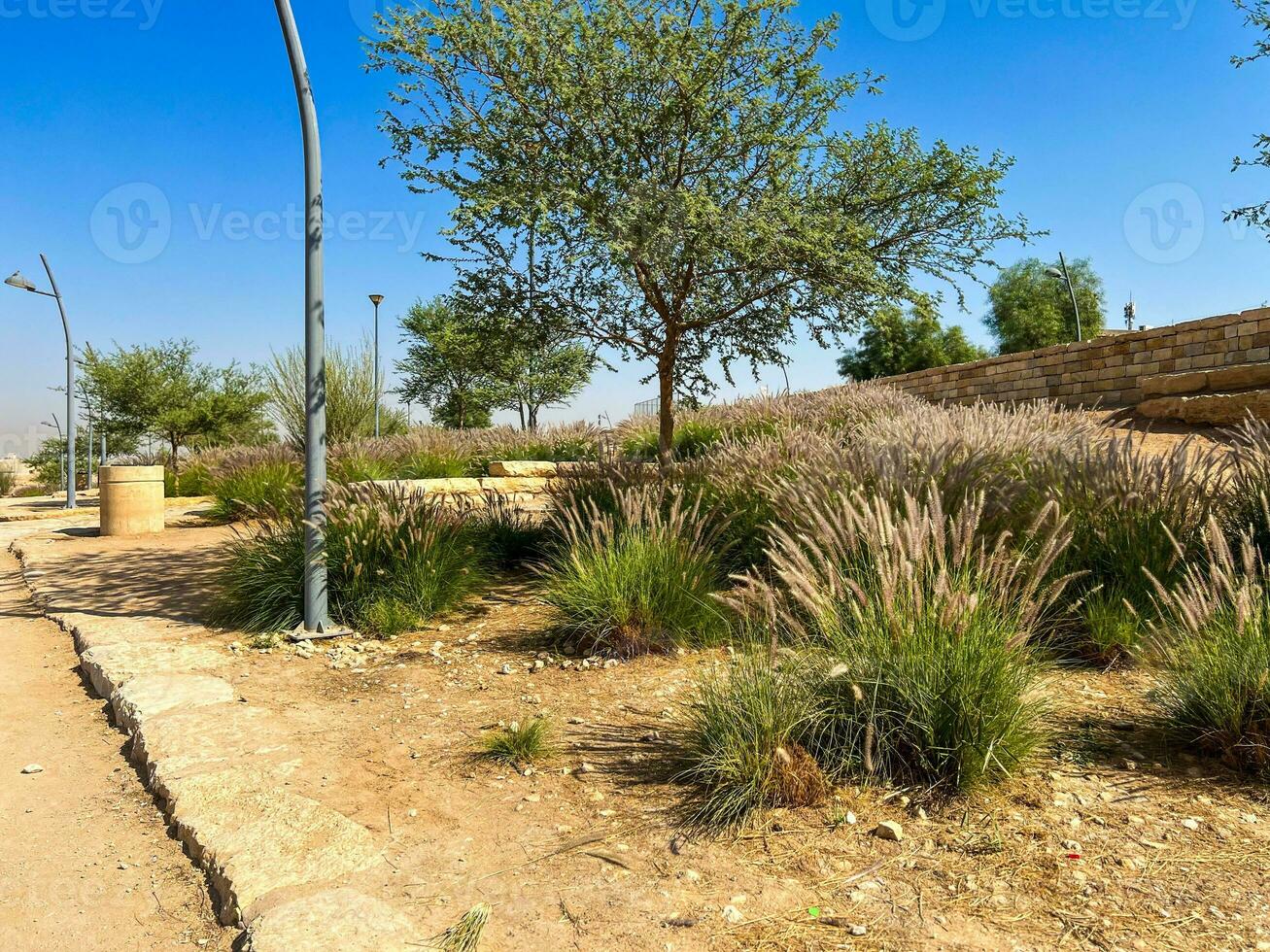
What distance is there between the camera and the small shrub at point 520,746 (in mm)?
3385

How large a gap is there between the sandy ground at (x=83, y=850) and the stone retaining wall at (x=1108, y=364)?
1131 centimetres

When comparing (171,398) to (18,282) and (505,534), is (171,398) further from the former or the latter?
(505,534)

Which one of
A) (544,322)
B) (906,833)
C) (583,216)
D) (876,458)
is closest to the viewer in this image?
(906,833)

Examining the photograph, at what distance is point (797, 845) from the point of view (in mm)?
2627

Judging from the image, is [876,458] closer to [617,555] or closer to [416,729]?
[617,555]

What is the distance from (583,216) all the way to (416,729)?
179 inches

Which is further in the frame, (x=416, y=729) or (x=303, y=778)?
(x=416, y=729)

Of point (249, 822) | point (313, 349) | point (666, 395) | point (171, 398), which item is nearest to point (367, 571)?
point (313, 349)

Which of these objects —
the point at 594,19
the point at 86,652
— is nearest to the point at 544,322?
the point at 594,19

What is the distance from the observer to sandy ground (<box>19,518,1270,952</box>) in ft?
7.27

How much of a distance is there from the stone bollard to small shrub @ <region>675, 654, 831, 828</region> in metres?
11.1

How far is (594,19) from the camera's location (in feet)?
22.6

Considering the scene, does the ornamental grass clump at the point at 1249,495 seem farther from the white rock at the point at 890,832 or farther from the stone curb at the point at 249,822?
the stone curb at the point at 249,822

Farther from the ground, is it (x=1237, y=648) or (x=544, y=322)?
(x=544, y=322)
